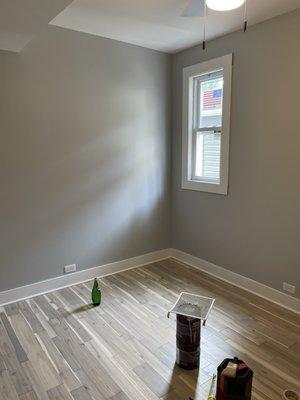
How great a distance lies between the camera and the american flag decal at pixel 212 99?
3.27 metres

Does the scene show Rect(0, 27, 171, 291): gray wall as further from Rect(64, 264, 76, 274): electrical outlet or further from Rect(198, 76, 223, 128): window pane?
Rect(198, 76, 223, 128): window pane

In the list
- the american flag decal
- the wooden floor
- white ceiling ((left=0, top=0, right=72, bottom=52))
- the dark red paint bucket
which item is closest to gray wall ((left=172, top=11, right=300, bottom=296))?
the american flag decal

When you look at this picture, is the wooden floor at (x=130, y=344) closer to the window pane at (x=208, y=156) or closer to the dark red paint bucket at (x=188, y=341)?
the dark red paint bucket at (x=188, y=341)

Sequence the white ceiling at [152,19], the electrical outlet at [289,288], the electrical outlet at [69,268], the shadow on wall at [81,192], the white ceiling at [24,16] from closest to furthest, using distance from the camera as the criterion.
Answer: the white ceiling at [24,16] → the white ceiling at [152,19] → the electrical outlet at [289,288] → the shadow on wall at [81,192] → the electrical outlet at [69,268]

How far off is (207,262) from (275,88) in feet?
6.44

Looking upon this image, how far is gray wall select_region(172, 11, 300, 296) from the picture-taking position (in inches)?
101

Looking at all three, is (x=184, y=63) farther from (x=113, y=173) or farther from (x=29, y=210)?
(x=29, y=210)

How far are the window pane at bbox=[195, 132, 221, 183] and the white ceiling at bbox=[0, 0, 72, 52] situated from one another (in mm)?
2041

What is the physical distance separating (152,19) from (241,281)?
104 inches

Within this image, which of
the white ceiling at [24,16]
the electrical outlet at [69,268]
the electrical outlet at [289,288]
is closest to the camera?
the white ceiling at [24,16]

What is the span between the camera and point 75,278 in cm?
321

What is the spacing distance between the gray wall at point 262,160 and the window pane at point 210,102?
10.5 inches

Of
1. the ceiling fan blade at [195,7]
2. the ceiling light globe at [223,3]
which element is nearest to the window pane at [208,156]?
the ceiling fan blade at [195,7]

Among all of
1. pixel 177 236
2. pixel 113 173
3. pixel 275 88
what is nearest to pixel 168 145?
pixel 113 173
